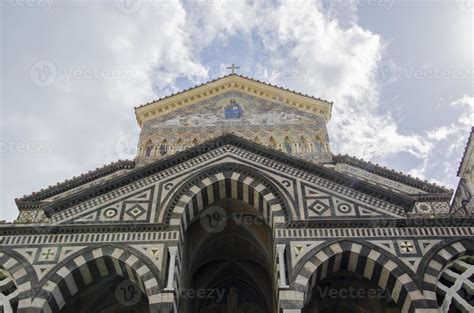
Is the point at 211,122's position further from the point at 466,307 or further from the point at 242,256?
the point at 466,307

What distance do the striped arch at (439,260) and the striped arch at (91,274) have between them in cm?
649

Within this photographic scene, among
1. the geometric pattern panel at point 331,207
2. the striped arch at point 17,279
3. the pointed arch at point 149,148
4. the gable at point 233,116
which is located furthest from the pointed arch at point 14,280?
the gable at point 233,116

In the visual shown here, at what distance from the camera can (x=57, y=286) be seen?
1211 centimetres

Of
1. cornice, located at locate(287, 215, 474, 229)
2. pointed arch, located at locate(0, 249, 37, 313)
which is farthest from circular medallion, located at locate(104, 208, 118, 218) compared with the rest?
cornice, located at locate(287, 215, 474, 229)

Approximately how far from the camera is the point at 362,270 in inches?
497

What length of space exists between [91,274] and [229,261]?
532 cm

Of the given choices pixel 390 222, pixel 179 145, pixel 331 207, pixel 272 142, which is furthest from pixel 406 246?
pixel 179 145

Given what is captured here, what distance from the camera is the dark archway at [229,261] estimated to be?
49.3 feet

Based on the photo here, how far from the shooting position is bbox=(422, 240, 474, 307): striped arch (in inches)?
460

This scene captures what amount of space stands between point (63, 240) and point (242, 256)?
604cm

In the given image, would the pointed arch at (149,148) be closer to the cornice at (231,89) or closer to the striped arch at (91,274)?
the cornice at (231,89)

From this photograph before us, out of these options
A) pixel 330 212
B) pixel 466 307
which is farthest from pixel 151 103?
pixel 466 307

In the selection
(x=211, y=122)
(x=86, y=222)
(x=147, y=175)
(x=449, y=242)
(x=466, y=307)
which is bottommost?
(x=466, y=307)

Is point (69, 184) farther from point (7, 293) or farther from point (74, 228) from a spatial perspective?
point (7, 293)
